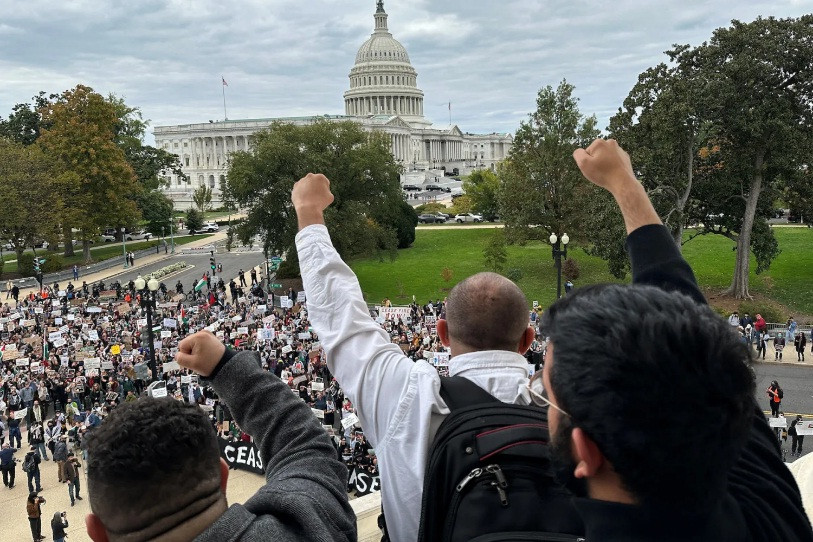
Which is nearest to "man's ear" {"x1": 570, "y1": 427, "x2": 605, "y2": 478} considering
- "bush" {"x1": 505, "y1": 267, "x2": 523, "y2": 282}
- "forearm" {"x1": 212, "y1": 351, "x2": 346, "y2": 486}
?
"forearm" {"x1": 212, "y1": 351, "x2": 346, "y2": 486}

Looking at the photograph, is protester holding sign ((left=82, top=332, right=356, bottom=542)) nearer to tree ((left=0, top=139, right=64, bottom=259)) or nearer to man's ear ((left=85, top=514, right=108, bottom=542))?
man's ear ((left=85, top=514, right=108, bottom=542))

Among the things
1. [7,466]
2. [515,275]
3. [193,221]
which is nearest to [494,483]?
[7,466]

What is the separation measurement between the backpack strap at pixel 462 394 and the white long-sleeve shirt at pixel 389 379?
0.05 metres

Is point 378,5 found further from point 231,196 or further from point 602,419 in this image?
point 602,419

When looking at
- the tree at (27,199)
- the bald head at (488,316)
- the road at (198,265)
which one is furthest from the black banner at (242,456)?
the tree at (27,199)

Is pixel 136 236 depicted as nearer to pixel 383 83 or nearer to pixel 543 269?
pixel 543 269

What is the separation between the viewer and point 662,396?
157 centimetres

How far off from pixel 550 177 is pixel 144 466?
41.7 metres

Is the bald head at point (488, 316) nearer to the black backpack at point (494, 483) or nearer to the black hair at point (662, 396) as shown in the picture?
the black backpack at point (494, 483)

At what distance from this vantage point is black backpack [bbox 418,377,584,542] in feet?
7.02

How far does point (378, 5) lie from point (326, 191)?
182 meters

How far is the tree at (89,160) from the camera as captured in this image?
53.7 meters

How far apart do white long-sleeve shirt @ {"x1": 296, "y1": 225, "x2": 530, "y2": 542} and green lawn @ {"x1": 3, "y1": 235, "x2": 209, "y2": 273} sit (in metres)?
56.4

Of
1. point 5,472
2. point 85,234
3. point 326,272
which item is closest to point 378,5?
point 85,234
